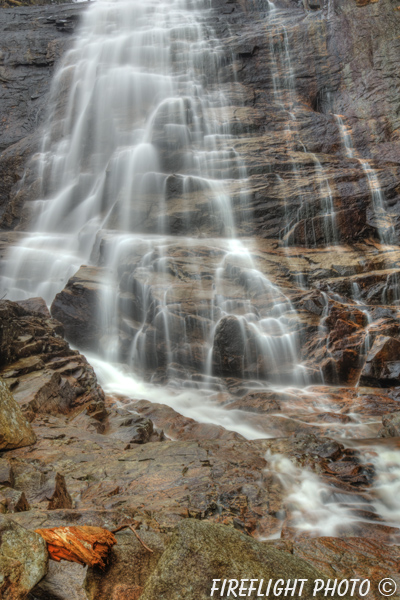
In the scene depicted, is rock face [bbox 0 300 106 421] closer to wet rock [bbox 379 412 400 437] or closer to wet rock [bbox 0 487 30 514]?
wet rock [bbox 0 487 30 514]

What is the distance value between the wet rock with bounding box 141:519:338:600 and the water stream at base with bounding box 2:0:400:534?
2.71 meters

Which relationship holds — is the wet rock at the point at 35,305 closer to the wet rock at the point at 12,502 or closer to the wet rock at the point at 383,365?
the wet rock at the point at 383,365

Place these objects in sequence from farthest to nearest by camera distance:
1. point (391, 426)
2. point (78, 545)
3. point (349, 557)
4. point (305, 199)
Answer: point (305, 199) → point (391, 426) → point (349, 557) → point (78, 545)

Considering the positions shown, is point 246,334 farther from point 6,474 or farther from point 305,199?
point 305,199

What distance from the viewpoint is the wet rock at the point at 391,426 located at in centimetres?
688

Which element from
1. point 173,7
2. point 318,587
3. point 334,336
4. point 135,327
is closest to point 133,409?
point 135,327

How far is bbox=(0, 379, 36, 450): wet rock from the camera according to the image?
14.9ft

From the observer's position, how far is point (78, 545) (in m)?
2.14

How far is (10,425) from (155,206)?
14.8 m

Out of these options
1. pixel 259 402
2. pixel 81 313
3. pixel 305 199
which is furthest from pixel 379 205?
pixel 81 313

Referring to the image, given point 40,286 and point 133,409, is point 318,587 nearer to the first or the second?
point 133,409

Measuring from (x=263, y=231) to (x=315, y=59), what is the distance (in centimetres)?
1605

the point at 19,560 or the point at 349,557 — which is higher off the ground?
the point at 19,560

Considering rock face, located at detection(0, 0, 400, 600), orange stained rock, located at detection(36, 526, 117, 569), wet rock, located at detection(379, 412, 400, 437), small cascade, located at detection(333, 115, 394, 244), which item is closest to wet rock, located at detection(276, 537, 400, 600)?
rock face, located at detection(0, 0, 400, 600)
